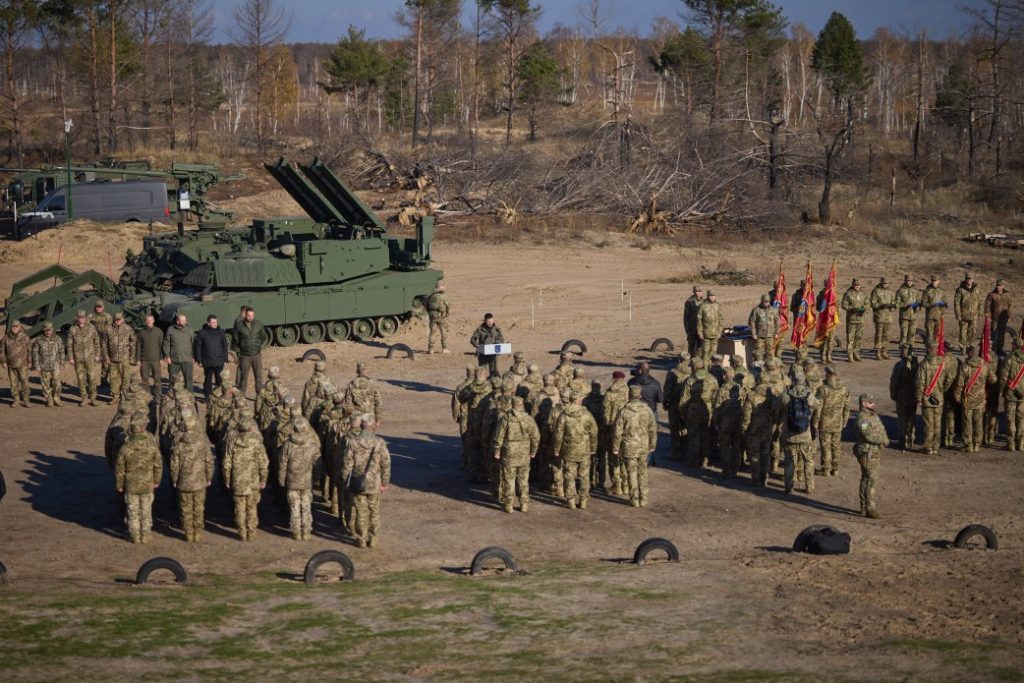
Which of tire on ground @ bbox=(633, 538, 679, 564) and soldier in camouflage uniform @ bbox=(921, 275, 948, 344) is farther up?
soldier in camouflage uniform @ bbox=(921, 275, 948, 344)

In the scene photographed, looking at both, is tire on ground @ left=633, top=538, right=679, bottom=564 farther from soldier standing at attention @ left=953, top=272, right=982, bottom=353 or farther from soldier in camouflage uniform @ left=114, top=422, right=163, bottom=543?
soldier standing at attention @ left=953, top=272, right=982, bottom=353

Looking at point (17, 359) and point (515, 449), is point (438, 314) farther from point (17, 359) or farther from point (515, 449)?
point (515, 449)

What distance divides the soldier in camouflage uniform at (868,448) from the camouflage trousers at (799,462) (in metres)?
0.87

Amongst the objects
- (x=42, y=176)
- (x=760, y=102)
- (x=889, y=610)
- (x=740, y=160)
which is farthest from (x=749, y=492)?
A: (x=760, y=102)

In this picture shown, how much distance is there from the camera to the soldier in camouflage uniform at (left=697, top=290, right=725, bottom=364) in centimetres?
2164

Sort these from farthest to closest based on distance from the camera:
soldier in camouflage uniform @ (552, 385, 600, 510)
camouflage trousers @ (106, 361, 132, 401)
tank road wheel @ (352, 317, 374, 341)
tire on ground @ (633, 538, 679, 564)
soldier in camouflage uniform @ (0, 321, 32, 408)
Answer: tank road wheel @ (352, 317, 374, 341), camouflage trousers @ (106, 361, 132, 401), soldier in camouflage uniform @ (0, 321, 32, 408), soldier in camouflage uniform @ (552, 385, 600, 510), tire on ground @ (633, 538, 679, 564)

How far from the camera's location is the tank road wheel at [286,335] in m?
23.6

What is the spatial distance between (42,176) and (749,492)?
1240 inches

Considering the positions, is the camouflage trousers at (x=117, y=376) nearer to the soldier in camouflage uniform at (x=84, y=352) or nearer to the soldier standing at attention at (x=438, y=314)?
the soldier in camouflage uniform at (x=84, y=352)

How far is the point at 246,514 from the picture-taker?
523 inches

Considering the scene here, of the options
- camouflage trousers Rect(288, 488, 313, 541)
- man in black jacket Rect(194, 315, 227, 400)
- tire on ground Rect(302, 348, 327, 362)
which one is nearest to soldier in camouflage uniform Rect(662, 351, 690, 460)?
camouflage trousers Rect(288, 488, 313, 541)

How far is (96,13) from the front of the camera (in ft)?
170

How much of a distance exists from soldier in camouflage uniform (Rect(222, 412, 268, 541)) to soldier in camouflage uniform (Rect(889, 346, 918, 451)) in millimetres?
8890

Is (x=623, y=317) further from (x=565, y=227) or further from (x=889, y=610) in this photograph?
(x=889, y=610)
